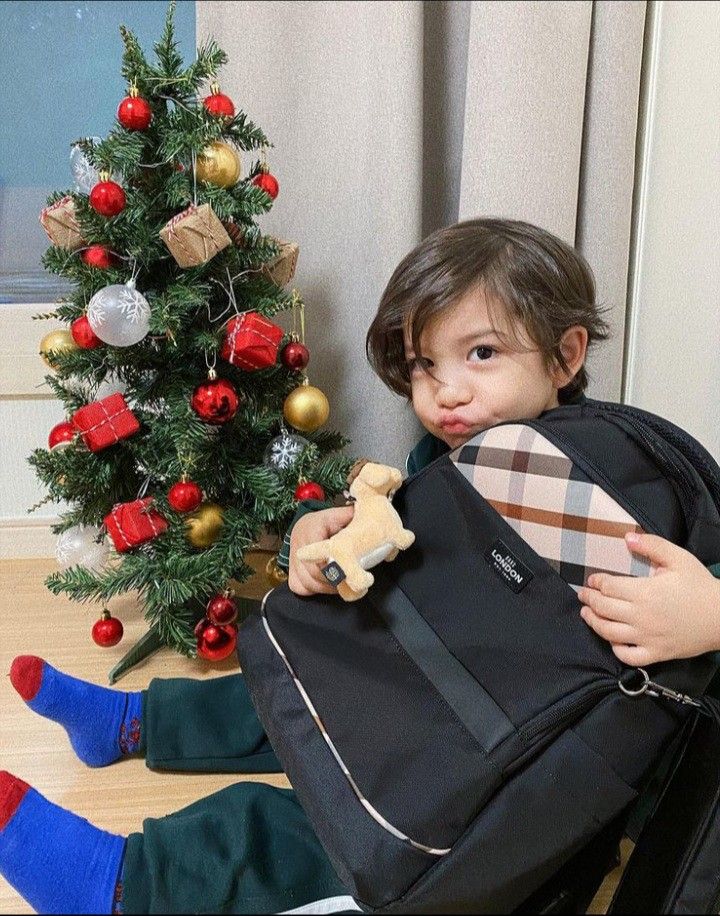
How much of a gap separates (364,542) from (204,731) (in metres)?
0.34

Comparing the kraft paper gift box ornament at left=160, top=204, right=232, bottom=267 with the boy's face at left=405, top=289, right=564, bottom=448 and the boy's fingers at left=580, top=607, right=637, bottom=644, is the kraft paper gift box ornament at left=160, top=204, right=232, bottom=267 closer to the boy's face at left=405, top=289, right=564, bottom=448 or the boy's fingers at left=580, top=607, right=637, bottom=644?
the boy's face at left=405, top=289, right=564, bottom=448

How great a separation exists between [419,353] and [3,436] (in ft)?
2.65

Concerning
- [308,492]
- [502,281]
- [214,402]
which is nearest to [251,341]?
[214,402]

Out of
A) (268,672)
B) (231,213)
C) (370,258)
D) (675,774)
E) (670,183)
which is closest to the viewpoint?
(675,774)

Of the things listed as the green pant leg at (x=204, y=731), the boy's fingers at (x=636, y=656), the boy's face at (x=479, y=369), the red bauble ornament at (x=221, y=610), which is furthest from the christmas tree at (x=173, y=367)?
the boy's fingers at (x=636, y=656)

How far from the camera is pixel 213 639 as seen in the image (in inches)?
42.1

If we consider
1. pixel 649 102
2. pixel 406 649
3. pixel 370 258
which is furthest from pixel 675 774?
pixel 649 102

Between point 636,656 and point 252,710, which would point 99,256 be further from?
point 636,656

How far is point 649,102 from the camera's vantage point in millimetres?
1244

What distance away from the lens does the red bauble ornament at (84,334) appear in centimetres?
100

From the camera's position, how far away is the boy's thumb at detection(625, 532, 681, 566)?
66cm

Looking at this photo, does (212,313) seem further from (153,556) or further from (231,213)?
(153,556)

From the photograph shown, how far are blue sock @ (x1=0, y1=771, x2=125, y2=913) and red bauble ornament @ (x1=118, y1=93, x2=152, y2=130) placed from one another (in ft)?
2.26

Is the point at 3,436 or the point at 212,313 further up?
the point at 212,313
